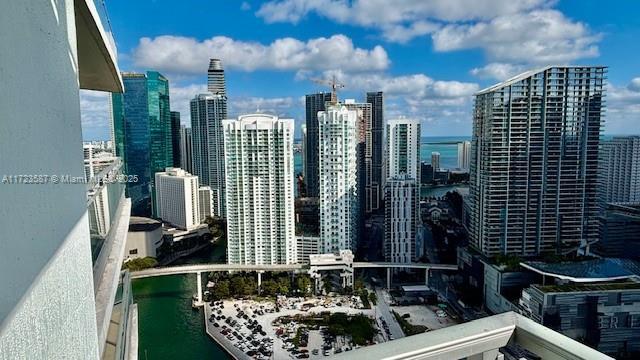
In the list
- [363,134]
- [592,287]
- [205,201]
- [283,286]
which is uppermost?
[363,134]

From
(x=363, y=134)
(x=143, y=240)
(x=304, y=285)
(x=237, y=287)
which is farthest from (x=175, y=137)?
(x=304, y=285)

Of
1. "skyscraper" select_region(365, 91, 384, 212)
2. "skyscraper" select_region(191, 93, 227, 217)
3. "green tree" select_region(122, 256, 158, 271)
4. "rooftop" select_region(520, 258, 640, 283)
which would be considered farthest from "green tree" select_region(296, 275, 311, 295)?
"skyscraper" select_region(191, 93, 227, 217)

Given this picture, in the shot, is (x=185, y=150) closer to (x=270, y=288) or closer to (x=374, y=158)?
(x=374, y=158)

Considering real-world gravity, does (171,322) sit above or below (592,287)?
below

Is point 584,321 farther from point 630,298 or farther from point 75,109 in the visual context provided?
point 75,109

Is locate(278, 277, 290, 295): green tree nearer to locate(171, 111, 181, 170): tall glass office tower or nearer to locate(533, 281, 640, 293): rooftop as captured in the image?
locate(533, 281, 640, 293): rooftop

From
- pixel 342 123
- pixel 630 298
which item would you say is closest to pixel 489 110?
pixel 342 123
